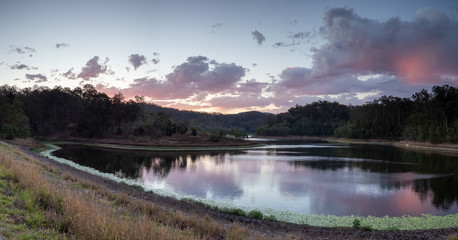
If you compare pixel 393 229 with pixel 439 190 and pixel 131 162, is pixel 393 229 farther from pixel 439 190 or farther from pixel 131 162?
pixel 131 162

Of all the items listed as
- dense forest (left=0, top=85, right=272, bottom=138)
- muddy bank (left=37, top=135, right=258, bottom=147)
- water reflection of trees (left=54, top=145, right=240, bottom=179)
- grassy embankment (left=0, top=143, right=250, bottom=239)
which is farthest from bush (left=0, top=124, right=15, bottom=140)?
grassy embankment (left=0, top=143, right=250, bottom=239)

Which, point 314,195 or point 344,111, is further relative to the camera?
point 344,111

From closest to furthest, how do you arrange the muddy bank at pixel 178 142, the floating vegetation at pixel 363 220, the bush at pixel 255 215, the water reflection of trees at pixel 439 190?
the floating vegetation at pixel 363 220
the bush at pixel 255 215
the water reflection of trees at pixel 439 190
the muddy bank at pixel 178 142

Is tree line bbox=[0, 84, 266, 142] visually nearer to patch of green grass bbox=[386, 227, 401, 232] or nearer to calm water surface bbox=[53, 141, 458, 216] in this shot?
calm water surface bbox=[53, 141, 458, 216]

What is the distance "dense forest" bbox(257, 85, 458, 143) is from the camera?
226 feet

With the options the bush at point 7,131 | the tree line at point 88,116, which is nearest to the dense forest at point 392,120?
the tree line at point 88,116

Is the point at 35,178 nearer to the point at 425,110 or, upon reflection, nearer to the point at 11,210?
the point at 11,210

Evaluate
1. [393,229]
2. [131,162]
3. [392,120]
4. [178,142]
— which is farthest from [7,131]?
[392,120]

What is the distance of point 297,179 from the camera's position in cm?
2406

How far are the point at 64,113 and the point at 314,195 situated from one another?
8640cm

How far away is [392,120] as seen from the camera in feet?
320

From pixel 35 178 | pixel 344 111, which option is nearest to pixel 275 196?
pixel 35 178

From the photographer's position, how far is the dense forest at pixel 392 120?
69000 millimetres

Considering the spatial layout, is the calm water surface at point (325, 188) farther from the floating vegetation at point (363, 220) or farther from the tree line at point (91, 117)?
the tree line at point (91, 117)
